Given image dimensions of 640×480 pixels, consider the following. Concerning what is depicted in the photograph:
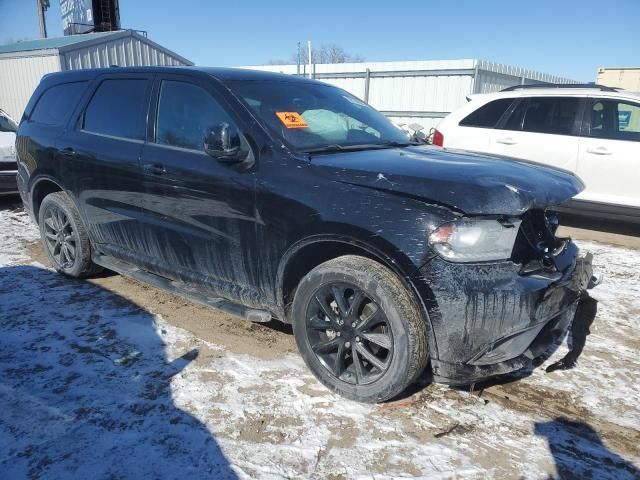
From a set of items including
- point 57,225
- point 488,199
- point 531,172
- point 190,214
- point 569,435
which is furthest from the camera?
point 57,225

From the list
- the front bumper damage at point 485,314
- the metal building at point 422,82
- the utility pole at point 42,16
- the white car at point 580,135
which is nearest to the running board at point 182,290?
the front bumper damage at point 485,314

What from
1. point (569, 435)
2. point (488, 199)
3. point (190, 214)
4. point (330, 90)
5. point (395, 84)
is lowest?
point (569, 435)

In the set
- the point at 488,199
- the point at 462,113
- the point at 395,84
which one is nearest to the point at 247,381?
the point at 488,199

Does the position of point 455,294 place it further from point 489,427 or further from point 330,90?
point 330,90

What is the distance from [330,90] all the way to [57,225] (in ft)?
9.32

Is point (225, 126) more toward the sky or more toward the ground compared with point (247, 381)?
more toward the sky

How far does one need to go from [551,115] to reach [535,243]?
465 centimetres

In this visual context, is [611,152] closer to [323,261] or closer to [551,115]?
[551,115]

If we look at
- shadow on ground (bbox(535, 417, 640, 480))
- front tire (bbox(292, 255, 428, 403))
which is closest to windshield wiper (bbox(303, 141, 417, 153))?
front tire (bbox(292, 255, 428, 403))

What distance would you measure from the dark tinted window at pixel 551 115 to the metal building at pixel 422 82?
24.4 feet

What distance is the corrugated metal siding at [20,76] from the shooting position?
15539mm

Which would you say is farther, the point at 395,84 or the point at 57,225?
the point at 395,84

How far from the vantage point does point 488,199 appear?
7.52 feet

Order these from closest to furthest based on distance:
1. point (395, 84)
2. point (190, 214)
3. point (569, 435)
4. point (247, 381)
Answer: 1. point (569, 435)
2. point (247, 381)
3. point (190, 214)
4. point (395, 84)
